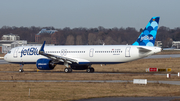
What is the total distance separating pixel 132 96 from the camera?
22.5 metres

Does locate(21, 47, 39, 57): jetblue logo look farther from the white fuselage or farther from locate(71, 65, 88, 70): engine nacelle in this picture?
locate(71, 65, 88, 70): engine nacelle

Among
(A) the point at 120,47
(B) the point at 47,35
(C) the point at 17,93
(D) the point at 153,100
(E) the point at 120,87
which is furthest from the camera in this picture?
(B) the point at 47,35

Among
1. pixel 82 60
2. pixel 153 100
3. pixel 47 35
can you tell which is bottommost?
pixel 153 100

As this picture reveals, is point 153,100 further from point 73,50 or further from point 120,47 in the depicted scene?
point 73,50

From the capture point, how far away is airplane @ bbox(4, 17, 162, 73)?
139 ft

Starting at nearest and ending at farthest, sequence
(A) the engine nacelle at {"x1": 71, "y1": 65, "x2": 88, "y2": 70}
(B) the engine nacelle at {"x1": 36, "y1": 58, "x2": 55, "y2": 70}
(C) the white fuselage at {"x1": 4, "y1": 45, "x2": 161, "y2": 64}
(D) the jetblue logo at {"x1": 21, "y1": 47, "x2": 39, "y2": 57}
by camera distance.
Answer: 1. (C) the white fuselage at {"x1": 4, "y1": 45, "x2": 161, "y2": 64}
2. (B) the engine nacelle at {"x1": 36, "y1": 58, "x2": 55, "y2": 70}
3. (A) the engine nacelle at {"x1": 71, "y1": 65, "x2": 88, "y2": 70}
4. (D) the jetblue logo at {"x1": 21, "y1": 47, "x2": 39, "y2": 57}

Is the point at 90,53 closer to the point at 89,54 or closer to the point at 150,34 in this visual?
the point at 89,54

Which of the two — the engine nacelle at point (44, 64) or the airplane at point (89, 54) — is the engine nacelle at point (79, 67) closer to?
the airplane at point (89, 54)

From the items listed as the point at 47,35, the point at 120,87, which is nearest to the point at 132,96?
the point at 120,87

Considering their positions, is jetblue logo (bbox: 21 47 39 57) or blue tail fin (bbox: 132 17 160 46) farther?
jetblue logo (bbox: 21 47 39 57)

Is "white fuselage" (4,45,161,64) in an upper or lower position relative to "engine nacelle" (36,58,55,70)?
upper

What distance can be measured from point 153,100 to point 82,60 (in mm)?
25215

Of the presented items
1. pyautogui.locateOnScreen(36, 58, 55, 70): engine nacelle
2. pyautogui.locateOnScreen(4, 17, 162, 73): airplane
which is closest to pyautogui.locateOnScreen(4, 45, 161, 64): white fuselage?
pyautogui.locateOnScreen(4, 17, 162, 73): airplane

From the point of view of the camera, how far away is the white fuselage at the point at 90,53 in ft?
138
